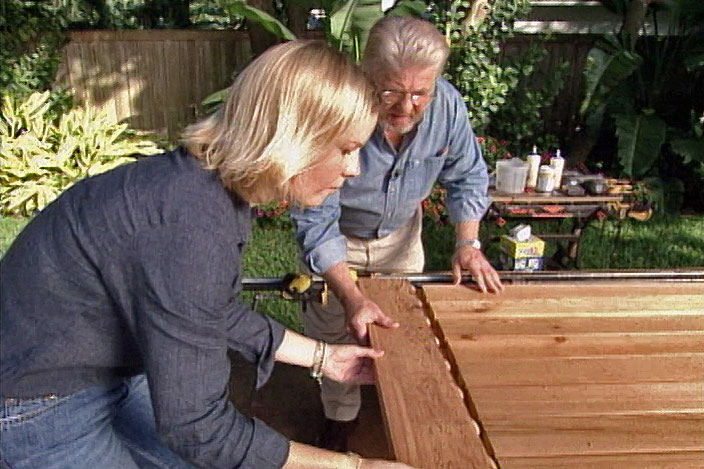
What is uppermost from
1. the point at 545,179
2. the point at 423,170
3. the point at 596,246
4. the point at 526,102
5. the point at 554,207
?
the point at 423,170

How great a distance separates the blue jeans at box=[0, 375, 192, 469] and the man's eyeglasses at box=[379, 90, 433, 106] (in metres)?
1.06

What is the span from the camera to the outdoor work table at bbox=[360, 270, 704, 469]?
1369 millimetres

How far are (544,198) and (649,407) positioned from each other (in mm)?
3235

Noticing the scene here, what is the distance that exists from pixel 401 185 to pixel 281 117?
1232 mm

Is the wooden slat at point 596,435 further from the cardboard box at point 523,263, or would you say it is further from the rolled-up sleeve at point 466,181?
the cardboard box at point 523,263

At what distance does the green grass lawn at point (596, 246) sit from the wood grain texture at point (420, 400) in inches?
111

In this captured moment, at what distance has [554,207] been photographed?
4582 millimetres

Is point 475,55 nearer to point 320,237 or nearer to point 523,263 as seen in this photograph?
point 523,263

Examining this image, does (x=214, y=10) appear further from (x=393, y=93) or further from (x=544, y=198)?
(x=393, y=93)

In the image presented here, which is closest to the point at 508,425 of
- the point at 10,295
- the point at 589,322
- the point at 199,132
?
the point at 589,322

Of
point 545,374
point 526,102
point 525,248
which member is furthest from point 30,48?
point 545,374

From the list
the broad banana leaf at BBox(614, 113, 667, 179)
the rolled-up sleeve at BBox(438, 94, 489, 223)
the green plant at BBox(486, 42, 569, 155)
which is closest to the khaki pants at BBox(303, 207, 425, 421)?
the rolled-up sleeve at BBox(438, 94, 489, 223)

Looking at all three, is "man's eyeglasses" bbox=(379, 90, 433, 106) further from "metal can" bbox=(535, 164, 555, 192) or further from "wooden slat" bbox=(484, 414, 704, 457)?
"metal can" bbox=(535, 164, 555, 192)

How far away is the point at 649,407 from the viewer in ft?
4.94
